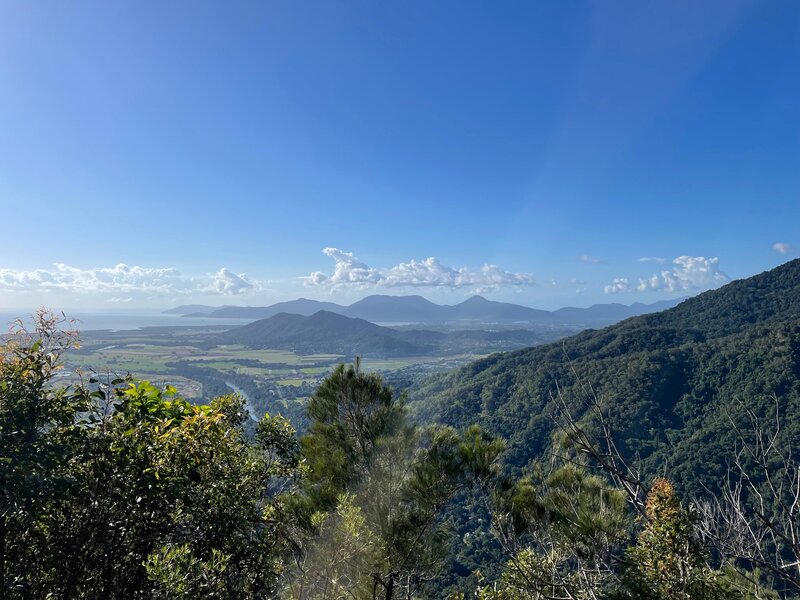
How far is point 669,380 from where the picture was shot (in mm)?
42375

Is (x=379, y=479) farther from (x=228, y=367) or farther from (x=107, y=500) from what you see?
(x=228, y=367)

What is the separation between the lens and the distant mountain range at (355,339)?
14300cm

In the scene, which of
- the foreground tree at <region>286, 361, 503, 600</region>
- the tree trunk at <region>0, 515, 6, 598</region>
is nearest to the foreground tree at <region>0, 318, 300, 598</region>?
the tree trunk at <region>0, 515, 6, 598</region>

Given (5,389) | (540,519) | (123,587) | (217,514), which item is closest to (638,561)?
(540,519)

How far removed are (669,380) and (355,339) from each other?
12357 centimetres

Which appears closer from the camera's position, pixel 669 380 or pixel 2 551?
pixel 2 551

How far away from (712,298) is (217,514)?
88774 millimetres

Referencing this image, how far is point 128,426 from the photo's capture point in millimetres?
2447

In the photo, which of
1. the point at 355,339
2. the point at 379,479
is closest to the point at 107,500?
the point at 379,479

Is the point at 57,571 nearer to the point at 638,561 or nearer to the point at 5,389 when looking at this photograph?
the point at 5,389

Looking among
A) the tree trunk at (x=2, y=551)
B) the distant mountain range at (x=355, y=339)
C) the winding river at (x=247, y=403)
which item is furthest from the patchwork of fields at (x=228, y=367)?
the tree trunk at (x=2, y=551)

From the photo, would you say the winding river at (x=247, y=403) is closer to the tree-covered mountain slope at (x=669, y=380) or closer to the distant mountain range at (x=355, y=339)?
the tree-covered mountain slope at (x=669, y=380)

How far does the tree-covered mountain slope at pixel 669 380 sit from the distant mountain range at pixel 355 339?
74.5 metres

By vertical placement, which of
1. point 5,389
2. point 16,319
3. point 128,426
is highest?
point 16,319
